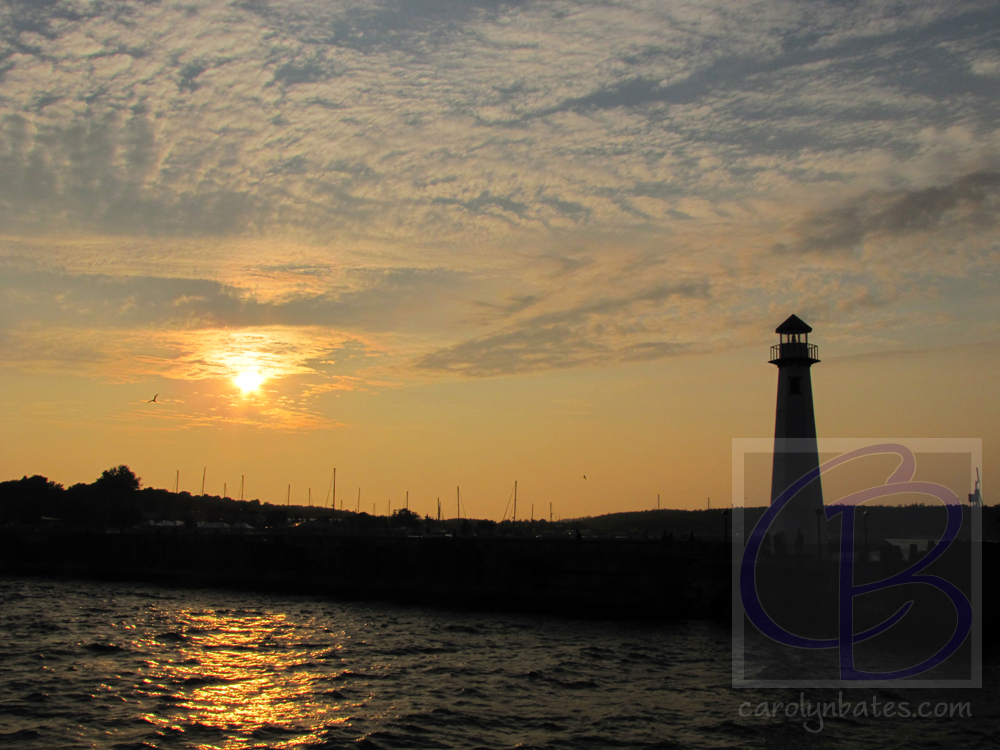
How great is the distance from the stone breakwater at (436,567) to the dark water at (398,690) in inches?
173

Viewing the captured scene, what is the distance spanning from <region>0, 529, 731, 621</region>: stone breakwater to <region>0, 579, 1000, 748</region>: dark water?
14.4ft

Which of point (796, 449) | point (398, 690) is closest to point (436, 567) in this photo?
point (796, 449)

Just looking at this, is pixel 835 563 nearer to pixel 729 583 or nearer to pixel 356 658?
pixel 729 583

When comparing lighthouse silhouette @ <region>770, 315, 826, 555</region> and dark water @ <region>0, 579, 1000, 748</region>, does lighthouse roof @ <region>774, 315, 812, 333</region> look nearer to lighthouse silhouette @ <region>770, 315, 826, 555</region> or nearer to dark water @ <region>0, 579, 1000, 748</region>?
lighthouse silhouette @ <region>770, 315, 826, 555</region>

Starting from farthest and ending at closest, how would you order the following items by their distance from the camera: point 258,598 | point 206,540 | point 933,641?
point 206,540
point 258,598
point 933,641

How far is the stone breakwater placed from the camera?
156 feet

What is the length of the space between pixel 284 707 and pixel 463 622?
20.1 meters

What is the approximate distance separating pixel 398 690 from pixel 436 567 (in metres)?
30.8

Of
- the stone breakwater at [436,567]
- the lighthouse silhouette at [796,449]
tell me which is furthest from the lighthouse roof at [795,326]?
the stone breakwater at [436,567]

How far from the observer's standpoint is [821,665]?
1283 inches

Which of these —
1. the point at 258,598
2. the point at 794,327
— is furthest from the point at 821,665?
the point at 258,598

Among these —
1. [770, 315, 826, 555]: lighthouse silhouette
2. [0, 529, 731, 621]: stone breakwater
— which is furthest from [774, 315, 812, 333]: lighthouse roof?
[0, 529, 731, 621]: stone breakwater

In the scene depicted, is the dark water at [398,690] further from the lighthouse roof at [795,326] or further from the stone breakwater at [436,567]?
the lighthouse roof at [795,326]

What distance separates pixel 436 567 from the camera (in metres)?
57.8
